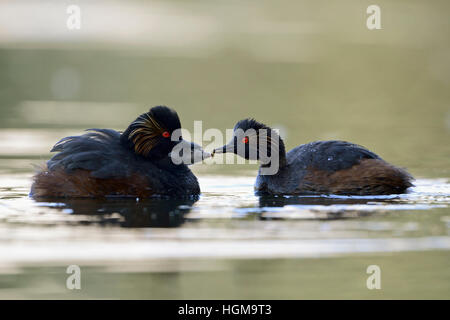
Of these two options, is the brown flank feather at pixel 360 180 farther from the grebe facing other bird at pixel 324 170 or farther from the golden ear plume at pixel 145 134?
the golden ear plume at pixel 145 134

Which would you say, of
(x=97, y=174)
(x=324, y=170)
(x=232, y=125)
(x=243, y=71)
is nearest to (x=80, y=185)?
(x=97, y=174)

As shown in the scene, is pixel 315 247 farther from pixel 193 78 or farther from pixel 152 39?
pixel 152 39

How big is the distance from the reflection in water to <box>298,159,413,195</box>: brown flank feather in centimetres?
191

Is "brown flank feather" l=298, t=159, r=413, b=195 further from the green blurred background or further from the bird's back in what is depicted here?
the bird's back

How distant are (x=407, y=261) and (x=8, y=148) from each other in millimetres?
9080

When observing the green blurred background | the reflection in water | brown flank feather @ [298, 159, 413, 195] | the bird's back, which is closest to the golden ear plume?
the bird's back

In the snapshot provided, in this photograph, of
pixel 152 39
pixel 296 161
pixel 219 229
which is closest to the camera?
pixel 219 229

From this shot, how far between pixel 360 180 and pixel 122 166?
3.53 metres

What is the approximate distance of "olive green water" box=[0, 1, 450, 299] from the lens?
888cm

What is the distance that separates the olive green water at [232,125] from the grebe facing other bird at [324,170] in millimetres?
420

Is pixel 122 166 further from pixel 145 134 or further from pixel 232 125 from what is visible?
pixel 232 125

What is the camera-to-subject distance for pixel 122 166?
12062 millimetres


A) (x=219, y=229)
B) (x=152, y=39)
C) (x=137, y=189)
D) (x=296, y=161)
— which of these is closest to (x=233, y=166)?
(x=296, y=161)

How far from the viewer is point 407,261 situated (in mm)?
9266
